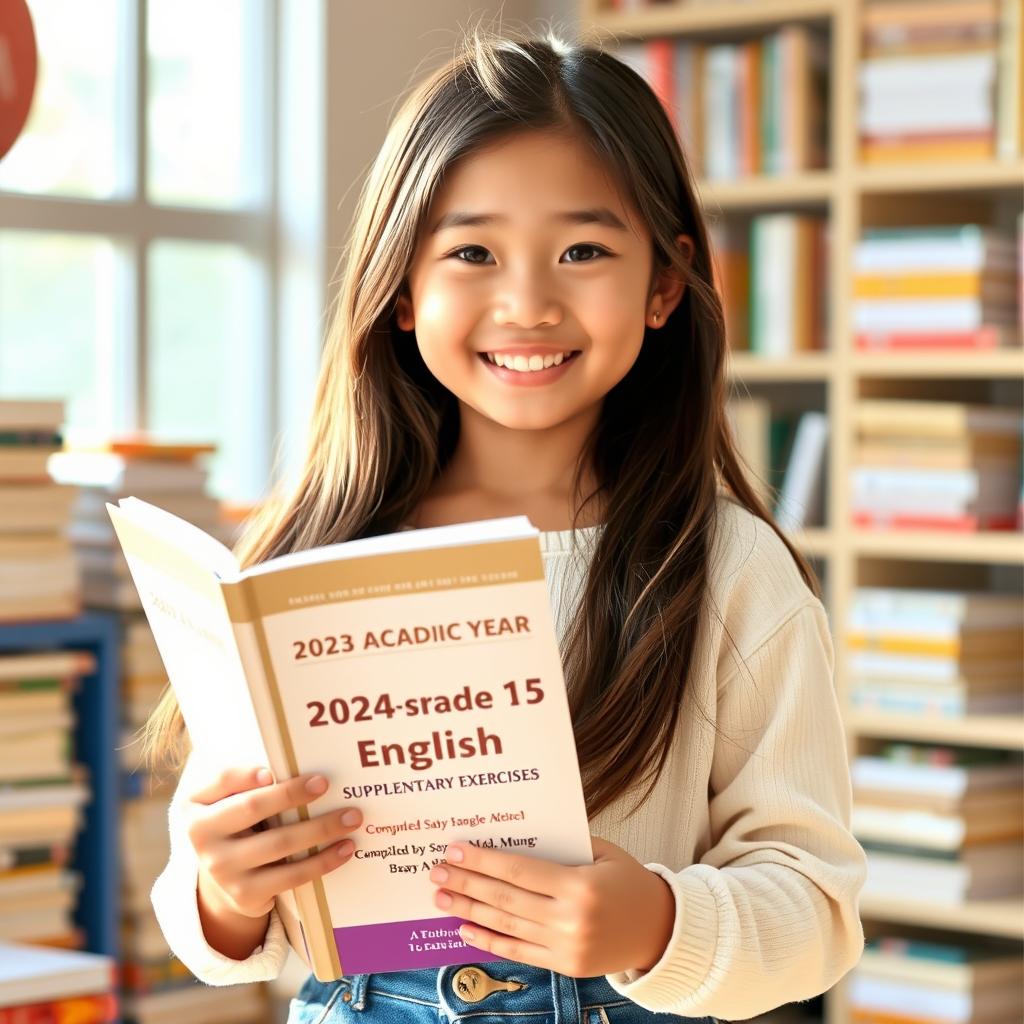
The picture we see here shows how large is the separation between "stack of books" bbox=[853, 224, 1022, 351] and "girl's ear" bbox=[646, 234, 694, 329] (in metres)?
1.53

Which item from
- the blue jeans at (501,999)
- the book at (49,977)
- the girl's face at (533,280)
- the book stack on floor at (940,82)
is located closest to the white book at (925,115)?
the book stack on floor at (940,82)

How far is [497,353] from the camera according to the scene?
118cm

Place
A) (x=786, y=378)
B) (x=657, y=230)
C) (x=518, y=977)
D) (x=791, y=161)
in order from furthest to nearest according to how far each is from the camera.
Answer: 1. (x=786, y=378)
2. (x=791, y=161)
3. (x=657, y=230)
4. (x=518, y=977)

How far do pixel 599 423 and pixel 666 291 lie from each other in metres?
0.12

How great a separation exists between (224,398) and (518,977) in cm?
205

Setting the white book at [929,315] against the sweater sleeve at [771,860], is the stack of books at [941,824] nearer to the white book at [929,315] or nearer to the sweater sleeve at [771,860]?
the white book at [929,315]

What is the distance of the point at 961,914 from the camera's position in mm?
2645

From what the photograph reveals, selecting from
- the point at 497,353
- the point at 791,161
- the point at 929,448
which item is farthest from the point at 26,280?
the point at 497,353

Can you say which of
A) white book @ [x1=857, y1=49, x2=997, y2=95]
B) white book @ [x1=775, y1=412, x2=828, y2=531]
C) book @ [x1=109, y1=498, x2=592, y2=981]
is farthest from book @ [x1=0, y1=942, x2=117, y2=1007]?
white book @ [x1=857, y1=49, x2=997, y2=95]

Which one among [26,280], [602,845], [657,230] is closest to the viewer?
[602,845]

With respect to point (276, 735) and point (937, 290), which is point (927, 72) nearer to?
point (937, 290)

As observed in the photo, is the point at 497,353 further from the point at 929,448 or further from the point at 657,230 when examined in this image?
the point at 929,448

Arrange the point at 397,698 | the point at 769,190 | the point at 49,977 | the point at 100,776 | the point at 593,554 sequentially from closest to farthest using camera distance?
the point at 397,698 → the point at 593,554 → the point at 49,977 → the point at 100,776 → the point at 769,190

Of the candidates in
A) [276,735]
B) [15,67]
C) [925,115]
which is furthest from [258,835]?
[925,115]
